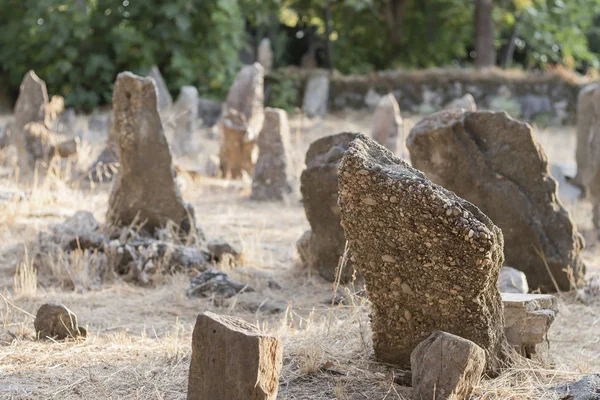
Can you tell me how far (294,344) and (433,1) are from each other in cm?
1929

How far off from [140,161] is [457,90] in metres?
12.3

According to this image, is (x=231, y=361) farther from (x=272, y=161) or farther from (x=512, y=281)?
(x=272, y=161)

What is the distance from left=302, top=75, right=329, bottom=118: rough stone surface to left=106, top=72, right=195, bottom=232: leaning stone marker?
35.6 feet

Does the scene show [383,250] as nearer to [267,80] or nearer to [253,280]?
[253,280]

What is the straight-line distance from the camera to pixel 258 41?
22.4 m

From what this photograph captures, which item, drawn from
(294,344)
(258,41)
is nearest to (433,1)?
(258,41)

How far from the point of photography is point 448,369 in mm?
3543

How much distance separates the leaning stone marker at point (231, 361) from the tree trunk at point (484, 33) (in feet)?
58.4

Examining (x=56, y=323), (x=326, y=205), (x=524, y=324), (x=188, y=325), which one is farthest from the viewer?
(x=326, y=205)

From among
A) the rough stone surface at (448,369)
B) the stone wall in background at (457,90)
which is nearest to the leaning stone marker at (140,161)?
the rough stone surface at (448,369)

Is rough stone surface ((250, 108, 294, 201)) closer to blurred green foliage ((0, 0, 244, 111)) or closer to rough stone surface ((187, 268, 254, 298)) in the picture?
rough stone surface ((187, 268, 254, 298))

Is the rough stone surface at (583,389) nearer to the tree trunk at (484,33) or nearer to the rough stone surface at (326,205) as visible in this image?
the rough stone surface at (326,205)

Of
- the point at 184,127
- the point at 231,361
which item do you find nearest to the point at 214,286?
the point at 231,361

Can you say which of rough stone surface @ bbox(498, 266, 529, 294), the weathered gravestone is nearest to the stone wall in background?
the weathered gravestone
